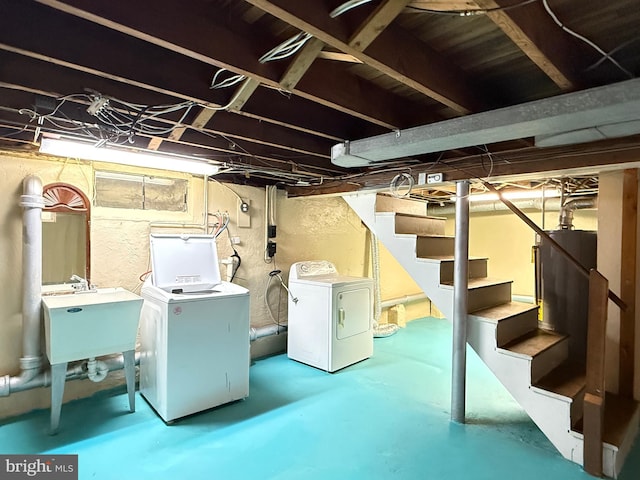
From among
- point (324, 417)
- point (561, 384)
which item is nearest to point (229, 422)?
point (324, 417)

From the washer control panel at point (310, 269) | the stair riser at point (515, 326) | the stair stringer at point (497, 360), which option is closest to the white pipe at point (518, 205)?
the stair riser at point (515, 326)

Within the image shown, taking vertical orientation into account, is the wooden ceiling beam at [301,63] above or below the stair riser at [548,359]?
above

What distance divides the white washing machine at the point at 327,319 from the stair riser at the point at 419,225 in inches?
33.6

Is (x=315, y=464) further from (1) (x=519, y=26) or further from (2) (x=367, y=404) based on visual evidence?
(1) (x=519, y=26)

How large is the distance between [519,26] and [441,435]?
246 centimetres

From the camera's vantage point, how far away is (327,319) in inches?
141

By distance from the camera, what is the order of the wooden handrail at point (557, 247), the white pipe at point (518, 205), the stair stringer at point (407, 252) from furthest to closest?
the white pipe at point (518, 205) < the stair stringer at point (407, 252) < the wooden handrail at point (557, 247)

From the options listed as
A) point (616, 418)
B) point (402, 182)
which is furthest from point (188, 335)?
point (616, 418)

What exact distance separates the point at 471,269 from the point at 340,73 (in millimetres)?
2392

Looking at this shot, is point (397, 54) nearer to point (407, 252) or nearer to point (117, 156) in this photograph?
point (407, 252)

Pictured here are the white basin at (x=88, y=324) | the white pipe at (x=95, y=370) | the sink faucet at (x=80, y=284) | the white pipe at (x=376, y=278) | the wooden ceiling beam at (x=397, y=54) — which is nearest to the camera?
the wooden ceiling beam at (x=397, y=54)

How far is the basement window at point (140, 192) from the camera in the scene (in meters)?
2.94

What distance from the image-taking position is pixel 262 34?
1.42m

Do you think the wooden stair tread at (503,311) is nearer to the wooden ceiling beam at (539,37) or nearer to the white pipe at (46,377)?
the wooden ceiling beam at (539,37)
